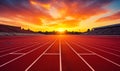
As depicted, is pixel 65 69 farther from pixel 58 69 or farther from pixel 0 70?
pixel 0 70

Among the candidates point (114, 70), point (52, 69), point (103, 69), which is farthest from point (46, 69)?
point (114, 70)

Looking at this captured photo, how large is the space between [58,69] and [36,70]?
38.9 inches

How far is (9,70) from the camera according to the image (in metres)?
5.44

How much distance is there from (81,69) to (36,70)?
2.03 metres

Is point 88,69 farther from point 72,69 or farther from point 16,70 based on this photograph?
point 16,70

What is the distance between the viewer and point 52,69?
5.64m

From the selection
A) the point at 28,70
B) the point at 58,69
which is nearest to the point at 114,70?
the point at 58,69

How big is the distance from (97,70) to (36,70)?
2705mm

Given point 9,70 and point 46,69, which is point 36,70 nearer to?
point 46,69

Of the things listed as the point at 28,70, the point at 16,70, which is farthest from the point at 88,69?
the point at 16,70

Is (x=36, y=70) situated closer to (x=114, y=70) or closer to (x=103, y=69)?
(x=103, y=69)

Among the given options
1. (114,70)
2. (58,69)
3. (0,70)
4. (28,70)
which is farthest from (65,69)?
(0,70)

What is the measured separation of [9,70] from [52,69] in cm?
190

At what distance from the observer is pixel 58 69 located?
5641mm
